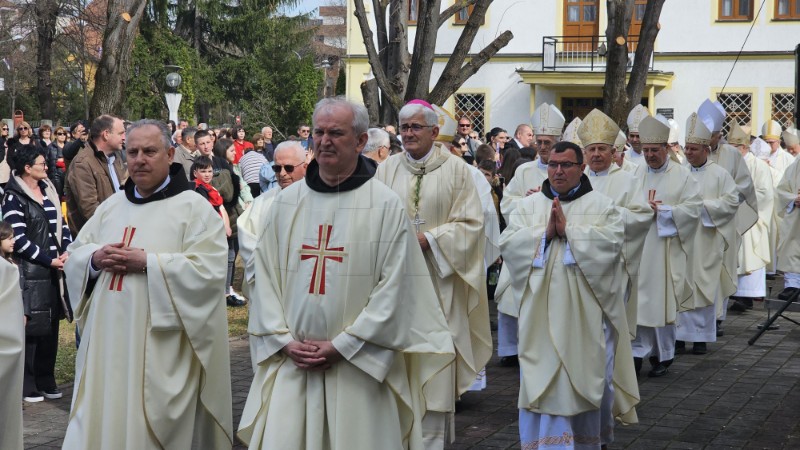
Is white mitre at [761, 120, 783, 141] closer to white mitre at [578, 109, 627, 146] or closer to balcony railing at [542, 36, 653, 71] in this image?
white mitre at [578, 109, 627, 146]

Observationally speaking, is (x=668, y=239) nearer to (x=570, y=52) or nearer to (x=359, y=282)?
(x=359, y=282)

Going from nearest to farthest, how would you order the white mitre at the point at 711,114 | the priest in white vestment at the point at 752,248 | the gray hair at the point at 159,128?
1. the gray hair at the point at 159,128
2. the white mitre at the point at 711,114
3. the priest in white vestment at the point at 752,248

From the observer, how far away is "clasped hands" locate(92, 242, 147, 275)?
17.8ft

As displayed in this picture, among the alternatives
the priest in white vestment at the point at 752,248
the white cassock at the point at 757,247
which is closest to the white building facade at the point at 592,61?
the white cassock at the point at 757,247

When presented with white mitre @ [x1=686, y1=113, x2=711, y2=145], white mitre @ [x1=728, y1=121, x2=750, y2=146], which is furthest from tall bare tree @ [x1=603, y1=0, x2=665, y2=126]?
white mitre @ [x1=686, y1=113, x2=711, y2=145]

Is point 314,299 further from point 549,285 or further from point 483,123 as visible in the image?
point 483,123

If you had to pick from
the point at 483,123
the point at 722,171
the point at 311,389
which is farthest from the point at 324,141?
the point at 483,123

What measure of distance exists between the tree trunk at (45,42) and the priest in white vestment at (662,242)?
23.4 m

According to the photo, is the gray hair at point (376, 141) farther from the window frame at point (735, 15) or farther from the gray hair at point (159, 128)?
the window frame at point (735, 15)

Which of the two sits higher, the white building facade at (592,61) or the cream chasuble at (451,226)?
the white building facade at (592,61)

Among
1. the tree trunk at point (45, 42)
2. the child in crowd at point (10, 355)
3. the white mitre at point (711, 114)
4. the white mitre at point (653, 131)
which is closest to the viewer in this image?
the child in crowd at point (10, 355)

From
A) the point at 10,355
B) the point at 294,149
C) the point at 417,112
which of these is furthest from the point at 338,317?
the point at 417,112

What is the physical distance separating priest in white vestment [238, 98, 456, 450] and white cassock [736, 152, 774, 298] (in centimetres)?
957

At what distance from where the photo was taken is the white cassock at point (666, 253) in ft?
31.3
